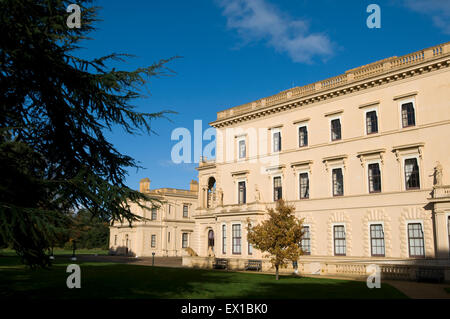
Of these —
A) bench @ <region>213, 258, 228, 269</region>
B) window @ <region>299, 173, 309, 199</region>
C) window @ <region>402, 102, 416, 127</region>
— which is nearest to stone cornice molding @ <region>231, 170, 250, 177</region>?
window @ <region>299, 173, 309, 199</region>

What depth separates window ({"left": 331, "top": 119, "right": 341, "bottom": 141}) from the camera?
106ft

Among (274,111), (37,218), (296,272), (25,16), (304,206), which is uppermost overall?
(274,111)

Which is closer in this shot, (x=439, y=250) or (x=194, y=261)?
(x=439, y=250)

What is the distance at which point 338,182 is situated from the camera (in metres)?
31.9

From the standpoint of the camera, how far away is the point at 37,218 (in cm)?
818

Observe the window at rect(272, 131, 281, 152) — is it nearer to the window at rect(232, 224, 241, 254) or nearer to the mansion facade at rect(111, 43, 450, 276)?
the mansion facade at rect(111, 43, 450, 276)

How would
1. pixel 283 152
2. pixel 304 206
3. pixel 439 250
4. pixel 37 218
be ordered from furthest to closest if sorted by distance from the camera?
pixel 283 152, pixel 304 206, pixel 439 250, pixel 37 218

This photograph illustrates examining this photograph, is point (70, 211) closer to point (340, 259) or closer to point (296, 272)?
point (296, 272)

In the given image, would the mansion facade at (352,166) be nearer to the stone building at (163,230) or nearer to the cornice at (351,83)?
the cornice at (351,83)

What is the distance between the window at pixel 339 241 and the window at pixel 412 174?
5.73 metres

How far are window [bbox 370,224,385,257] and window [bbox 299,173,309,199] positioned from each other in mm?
6056

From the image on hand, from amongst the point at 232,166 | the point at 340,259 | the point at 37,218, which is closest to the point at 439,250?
the point at 340,259

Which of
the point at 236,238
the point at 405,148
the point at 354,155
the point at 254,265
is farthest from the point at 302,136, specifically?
the point at 254,265
